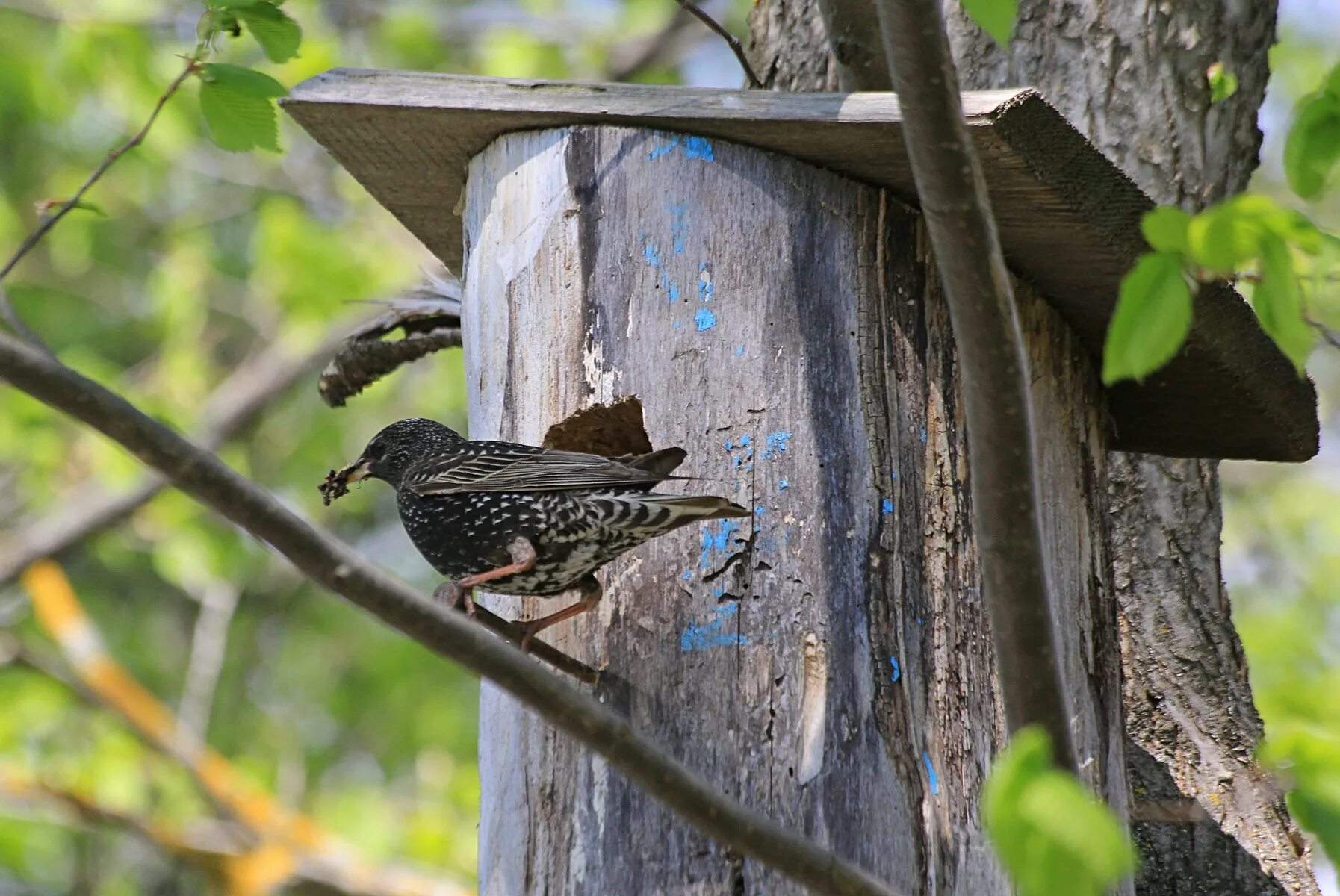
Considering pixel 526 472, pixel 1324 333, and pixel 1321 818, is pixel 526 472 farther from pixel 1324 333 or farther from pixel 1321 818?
pixel 1321 818

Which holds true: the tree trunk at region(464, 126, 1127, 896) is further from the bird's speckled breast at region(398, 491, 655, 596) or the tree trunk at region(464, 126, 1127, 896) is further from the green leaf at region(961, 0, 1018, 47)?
the green leaf at region(961, 0, 1018, 47)

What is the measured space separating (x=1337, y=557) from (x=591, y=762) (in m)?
8.23

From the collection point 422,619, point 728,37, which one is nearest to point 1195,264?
point 422,619

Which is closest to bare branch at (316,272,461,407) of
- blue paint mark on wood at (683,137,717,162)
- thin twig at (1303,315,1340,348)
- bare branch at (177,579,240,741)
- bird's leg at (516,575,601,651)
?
blue paint mark on wood at (683,137,717,162)

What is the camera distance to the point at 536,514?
313cm

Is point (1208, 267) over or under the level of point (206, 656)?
under

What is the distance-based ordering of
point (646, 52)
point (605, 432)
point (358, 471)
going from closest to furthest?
point (605, 432) < point (358, 471) < point (646, 52)

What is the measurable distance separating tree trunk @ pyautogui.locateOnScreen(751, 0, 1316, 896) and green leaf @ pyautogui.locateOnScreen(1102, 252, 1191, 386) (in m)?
→ 2.02

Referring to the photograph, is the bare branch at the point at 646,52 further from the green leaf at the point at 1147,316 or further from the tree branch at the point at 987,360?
the green leaf at the point at 1147,316

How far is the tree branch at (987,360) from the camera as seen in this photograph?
180 cm

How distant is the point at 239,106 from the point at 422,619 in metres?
1.46

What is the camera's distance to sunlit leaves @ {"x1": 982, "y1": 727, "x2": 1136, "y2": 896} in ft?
4.38

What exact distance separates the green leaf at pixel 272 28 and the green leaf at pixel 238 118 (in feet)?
0.33

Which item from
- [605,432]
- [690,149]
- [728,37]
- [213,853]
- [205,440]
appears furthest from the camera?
[205,440]
